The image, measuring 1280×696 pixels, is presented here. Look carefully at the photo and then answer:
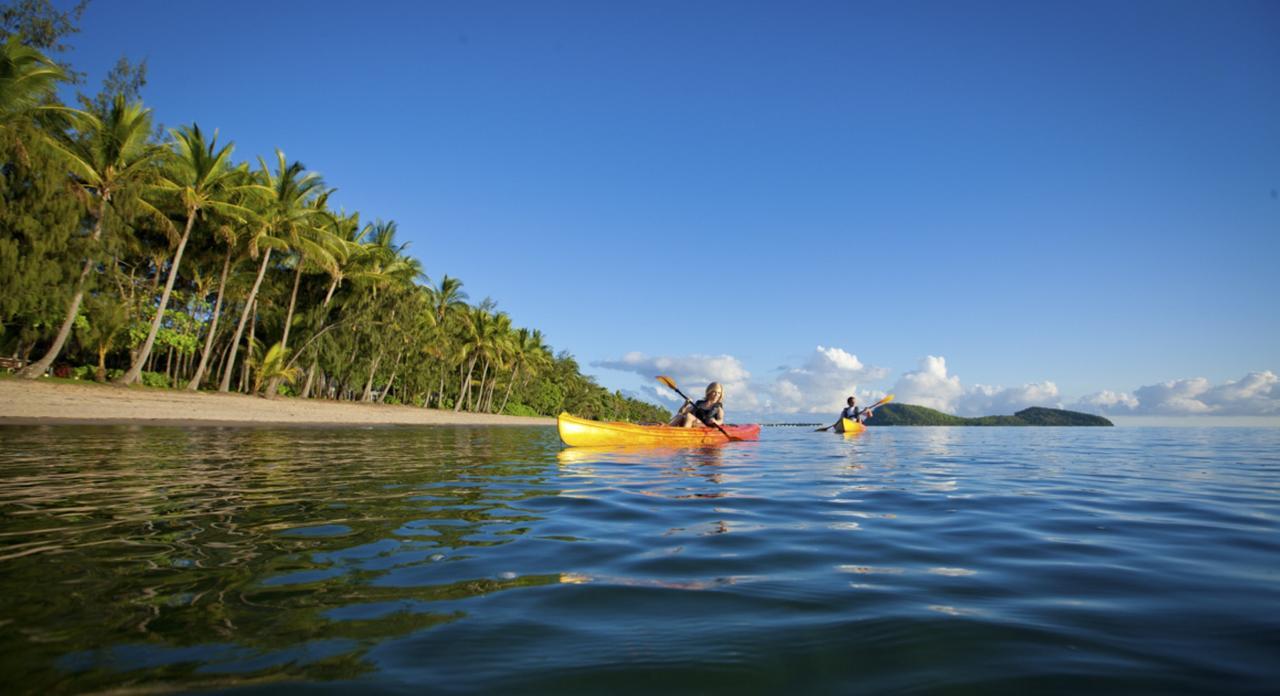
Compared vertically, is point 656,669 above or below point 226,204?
below

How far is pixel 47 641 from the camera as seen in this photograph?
2150 mm

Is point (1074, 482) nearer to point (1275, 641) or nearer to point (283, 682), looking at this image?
point (1275, 641)

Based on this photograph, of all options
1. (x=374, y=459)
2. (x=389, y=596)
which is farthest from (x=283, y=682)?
(x=374, y=459)

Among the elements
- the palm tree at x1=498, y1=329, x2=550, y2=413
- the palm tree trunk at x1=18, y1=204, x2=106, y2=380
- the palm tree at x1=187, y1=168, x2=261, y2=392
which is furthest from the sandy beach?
the palm tree at x1=498, y1=329, x2=550, y2=413

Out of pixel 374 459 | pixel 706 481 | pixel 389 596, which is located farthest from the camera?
pixel 374 459

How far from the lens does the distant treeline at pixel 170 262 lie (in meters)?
20.6

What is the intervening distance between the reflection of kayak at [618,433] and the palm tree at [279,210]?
2200cm

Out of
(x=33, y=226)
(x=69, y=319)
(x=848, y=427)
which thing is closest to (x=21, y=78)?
(x=33, y=226)

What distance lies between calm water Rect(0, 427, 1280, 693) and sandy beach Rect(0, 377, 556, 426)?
52.9ft

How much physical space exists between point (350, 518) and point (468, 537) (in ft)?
4.50

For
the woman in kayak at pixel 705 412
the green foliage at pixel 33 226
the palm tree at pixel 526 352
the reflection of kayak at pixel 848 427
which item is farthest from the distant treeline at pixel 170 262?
the reflection of kayak at pixel 848 427

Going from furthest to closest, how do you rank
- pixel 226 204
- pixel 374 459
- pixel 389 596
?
1. pixel 226 204
2. pixel 374 459
3. pixel 389 596

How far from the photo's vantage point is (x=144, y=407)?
68.6 ft

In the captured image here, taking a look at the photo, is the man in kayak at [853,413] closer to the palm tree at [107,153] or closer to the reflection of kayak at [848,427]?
the reflection of kayak at [848,427]
